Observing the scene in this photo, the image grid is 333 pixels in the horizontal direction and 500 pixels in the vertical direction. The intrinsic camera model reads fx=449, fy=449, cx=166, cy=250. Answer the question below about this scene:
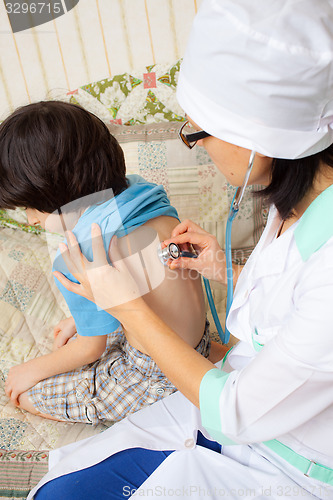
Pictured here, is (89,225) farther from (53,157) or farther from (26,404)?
(26,404)

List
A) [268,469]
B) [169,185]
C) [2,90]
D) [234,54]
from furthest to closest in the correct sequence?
[2,90] → [169,185] → [268,469] → [234,54]

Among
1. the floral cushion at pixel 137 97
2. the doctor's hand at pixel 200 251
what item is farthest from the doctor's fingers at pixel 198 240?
the floral cushion at pixel 137 97

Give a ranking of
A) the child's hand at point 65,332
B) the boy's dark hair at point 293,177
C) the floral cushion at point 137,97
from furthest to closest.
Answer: the floral cushion at point 137,97, the child's hand at point 65,332, the boy's dark hair at point 293,177

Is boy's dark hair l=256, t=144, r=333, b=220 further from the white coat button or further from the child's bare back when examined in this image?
the white coat button

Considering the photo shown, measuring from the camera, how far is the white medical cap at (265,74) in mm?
608

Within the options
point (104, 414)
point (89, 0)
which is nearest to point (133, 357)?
point (104, 414)

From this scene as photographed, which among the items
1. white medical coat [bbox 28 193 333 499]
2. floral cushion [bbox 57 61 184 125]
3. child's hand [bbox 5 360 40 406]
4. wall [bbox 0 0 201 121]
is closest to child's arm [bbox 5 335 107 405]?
child's hand [bbox 5 360 40 406]

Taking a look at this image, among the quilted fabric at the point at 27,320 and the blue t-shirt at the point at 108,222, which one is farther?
the quilted fabric at the point at 27,320

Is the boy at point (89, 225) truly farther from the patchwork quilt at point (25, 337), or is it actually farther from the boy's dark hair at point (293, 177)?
the boy's dark hair at point (293, 177)

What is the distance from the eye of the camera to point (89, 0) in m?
1.99

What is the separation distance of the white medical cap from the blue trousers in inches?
23.2

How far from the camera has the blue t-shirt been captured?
94 centimetres

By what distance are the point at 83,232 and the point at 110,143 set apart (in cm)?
28

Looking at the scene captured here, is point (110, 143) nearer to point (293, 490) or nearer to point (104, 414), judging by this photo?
point (104, 414)
